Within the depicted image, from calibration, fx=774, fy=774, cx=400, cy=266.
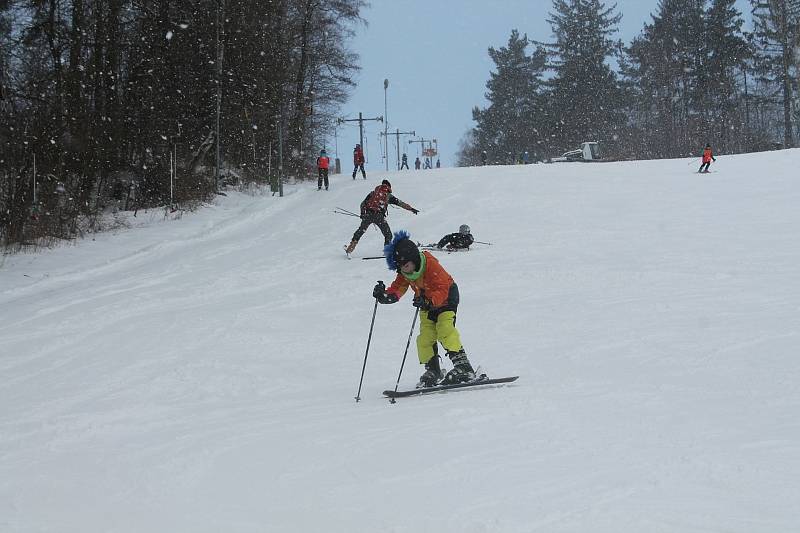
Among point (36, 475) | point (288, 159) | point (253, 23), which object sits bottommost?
point (36, 475)

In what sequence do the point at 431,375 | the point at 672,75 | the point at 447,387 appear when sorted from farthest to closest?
the point at 672,75 < the point at 431,375 < the point at 447,387

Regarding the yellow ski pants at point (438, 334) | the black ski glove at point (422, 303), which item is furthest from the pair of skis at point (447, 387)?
the black ski glove at point (422, 303)

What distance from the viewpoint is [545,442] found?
473cm

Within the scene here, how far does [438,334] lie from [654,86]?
197 ft

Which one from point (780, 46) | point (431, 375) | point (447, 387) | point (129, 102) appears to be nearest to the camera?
point (447, 387)

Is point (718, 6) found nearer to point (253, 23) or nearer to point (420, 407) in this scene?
point (253, 23)

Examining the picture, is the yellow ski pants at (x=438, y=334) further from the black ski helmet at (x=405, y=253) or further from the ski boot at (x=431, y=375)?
the black ski helmet at (x=405, y=253)

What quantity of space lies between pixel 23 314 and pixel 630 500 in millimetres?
9601

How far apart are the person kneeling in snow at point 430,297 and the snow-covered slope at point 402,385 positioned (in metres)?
0.34

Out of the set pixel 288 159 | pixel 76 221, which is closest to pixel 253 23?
pixel 288 159

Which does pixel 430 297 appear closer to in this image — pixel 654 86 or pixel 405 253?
pixel 405 253

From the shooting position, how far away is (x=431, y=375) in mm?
6727

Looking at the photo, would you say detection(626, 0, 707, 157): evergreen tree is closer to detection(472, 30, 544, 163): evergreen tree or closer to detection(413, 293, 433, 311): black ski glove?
detection(472, 30, 544, 163): evergreen tree

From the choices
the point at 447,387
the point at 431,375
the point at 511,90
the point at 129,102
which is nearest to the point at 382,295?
the point at 431,375
